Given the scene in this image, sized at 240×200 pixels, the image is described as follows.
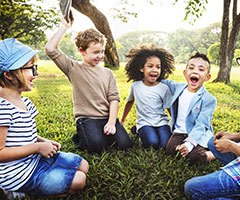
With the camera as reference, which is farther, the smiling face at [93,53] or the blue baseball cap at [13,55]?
the smiling face at [93,53]

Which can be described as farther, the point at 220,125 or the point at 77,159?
the point at 220,125

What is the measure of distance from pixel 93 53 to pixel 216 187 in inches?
66.0

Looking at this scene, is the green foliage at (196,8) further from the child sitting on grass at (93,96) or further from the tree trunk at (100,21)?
the child sitting on grass at (93,96)

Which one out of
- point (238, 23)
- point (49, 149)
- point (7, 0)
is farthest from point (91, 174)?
point (7, 0)

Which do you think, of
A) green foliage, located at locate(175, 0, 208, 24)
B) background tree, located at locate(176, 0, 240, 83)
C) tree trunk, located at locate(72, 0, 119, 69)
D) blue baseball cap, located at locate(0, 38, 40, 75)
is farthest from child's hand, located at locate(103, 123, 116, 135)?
tree trunk, located at locate(72, 0, 119, 69)

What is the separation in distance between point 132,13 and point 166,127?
38.0 ft

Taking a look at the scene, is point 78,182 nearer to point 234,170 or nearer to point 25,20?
point 234,170

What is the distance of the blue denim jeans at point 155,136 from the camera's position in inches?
122

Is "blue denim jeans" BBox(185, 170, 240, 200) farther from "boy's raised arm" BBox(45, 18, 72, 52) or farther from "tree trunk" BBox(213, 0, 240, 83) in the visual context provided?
"tree trunk" BBox(213, 0, 240, 83)

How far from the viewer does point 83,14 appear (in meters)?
11.8

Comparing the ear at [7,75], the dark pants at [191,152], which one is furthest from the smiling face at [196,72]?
the ear at [7,75]

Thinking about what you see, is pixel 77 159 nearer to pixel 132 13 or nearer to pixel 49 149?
pixel 49 149

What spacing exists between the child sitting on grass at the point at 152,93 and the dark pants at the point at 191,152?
173 millimetres

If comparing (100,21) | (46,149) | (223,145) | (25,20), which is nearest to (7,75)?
(46,149)
